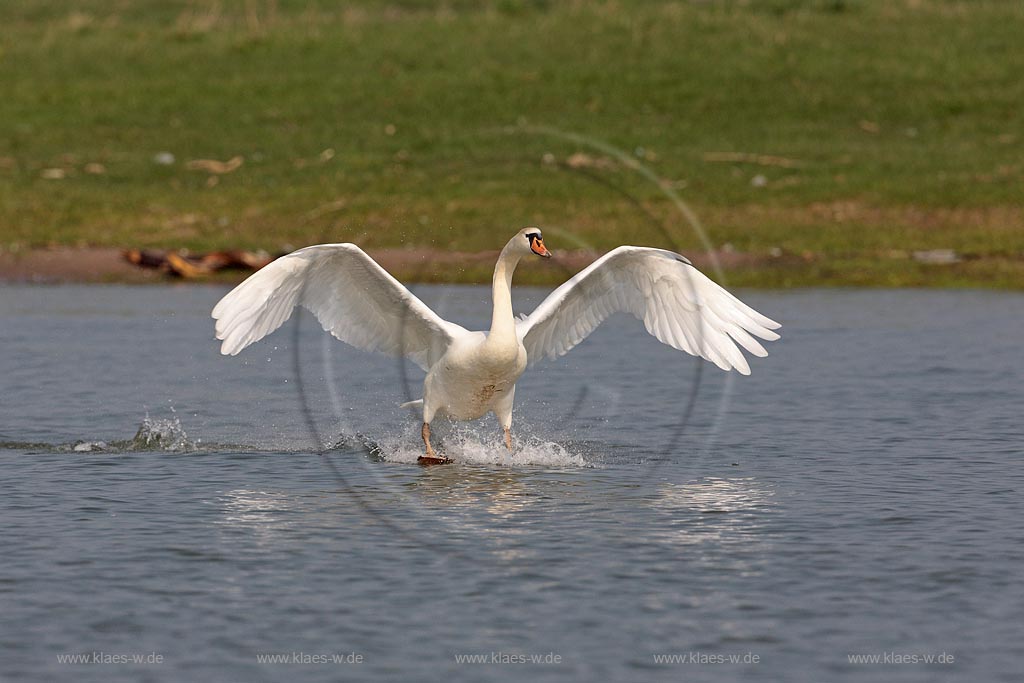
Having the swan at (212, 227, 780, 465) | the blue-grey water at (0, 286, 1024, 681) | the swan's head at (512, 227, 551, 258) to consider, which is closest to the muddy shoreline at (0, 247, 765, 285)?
the blue-grey water at (0, 286, 1024, 681)

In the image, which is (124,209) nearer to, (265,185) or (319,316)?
(265,185)

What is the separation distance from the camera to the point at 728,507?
9.60 m

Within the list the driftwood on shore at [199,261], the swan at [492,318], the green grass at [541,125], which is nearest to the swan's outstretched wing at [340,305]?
the swan at [492,318]

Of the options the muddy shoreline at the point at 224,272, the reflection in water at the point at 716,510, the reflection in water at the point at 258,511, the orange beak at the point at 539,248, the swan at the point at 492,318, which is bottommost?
the muddy shoreline at the point at 224,272

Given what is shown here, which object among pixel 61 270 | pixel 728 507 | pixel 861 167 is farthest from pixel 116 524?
pixel 861 167

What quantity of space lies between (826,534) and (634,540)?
3.44 ft

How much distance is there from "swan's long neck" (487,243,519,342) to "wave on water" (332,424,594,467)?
3.55ft

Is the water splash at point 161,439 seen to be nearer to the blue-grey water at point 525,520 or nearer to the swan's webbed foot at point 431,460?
the blue-grey water at point 525,520

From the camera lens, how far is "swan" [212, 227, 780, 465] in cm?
1043

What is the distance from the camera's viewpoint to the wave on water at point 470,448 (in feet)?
37.2

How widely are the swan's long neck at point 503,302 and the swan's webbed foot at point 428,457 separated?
1135 mm

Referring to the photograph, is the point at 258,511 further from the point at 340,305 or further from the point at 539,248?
the point at 539,248

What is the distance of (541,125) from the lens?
26047 mm

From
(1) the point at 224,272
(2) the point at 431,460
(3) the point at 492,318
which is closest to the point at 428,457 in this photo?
(2) the point at 431,460
